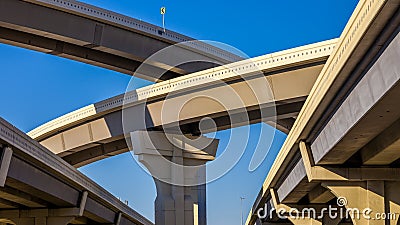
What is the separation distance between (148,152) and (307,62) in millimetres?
6635

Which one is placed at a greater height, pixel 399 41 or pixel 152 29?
pixel 152 29

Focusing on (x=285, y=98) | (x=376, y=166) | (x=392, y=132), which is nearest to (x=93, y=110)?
(x=285, y=98)

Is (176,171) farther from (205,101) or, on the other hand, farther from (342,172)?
(342,172)

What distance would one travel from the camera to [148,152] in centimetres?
2636

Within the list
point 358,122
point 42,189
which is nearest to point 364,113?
point 358,122

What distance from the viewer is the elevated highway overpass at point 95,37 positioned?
82.2ft

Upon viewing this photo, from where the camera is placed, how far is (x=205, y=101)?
80.9ft

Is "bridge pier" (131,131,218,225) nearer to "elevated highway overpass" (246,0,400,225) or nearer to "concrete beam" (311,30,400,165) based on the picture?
"elevated highway overpass" (246,0,400,225)

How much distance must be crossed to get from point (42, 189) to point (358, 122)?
1196 cm

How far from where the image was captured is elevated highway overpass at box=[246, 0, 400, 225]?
11188 mm

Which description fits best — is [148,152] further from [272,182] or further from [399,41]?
[399,41]

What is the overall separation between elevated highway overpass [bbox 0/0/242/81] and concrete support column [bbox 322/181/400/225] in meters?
10.5

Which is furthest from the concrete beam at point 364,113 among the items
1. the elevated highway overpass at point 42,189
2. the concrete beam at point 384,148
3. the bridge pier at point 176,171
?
the bridge pier at point 176,171

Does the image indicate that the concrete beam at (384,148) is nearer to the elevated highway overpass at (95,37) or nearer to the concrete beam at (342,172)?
the concrete beam at (342,172)
